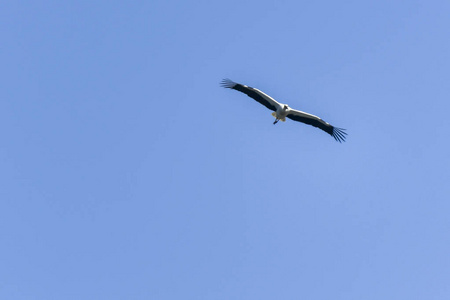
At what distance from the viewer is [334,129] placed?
6359 centimetres

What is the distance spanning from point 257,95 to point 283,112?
2288 mm

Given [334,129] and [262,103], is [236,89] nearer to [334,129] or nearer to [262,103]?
[262,103]

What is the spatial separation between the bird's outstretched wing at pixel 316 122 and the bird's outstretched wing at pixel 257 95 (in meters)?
1.39

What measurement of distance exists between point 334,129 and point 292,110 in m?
3.52

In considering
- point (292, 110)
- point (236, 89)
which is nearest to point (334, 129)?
point (292, 110)

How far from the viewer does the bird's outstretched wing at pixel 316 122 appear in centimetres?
6331

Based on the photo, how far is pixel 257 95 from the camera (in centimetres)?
6291

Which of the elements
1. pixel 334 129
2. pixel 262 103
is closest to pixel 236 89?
pixel 262 103

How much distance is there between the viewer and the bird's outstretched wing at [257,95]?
204 feet

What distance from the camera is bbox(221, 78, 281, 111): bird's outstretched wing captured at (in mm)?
62312

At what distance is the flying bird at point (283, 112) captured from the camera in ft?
205

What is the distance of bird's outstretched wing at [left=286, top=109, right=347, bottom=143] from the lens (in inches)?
2493

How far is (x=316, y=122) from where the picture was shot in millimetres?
64062

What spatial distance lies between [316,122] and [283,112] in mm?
3019
